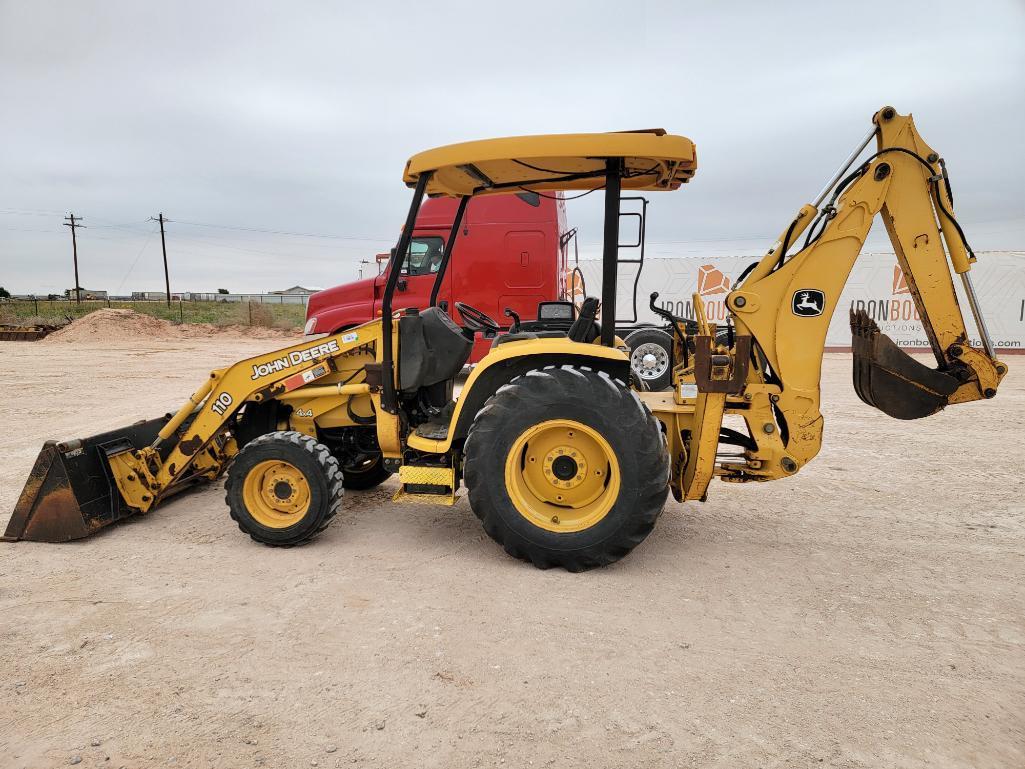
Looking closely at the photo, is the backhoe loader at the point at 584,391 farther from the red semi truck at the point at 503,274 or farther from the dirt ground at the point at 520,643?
the red semi truck at the point at 503,274

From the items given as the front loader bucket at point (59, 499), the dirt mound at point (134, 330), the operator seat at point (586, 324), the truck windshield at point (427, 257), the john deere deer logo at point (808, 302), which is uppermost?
the truck windshield at point (427, 257)

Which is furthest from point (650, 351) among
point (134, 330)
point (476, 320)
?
point (134, 330)

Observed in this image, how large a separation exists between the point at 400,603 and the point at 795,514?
3.11 metres

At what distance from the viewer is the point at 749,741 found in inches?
→ 95.0

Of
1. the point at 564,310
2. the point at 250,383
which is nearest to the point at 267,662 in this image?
the point at 250,383

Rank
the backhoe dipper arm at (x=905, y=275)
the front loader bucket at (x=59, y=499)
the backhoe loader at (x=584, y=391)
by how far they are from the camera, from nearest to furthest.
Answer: the backhoe loader at (x=584, y=391)
the backhoe dipper arm at (x=905, y=275)
the front loader bucket at (x=59, y=499)

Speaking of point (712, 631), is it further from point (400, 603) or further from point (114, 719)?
point (114, 719)

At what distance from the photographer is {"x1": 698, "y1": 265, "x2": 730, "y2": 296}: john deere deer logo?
58.2 ft

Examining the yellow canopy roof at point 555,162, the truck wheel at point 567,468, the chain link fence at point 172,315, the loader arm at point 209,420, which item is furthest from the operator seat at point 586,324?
the chain link fence at point 172,315

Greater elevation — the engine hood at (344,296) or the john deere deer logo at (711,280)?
the john deere deer logo at (711,280)

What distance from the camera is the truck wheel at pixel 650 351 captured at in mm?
10734

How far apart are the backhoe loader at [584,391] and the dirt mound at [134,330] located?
2168 centimetres

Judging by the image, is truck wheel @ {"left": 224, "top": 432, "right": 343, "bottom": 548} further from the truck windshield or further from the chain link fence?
the chain link fence

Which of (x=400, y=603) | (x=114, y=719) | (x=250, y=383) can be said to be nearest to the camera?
A: (x=114, y=719)
